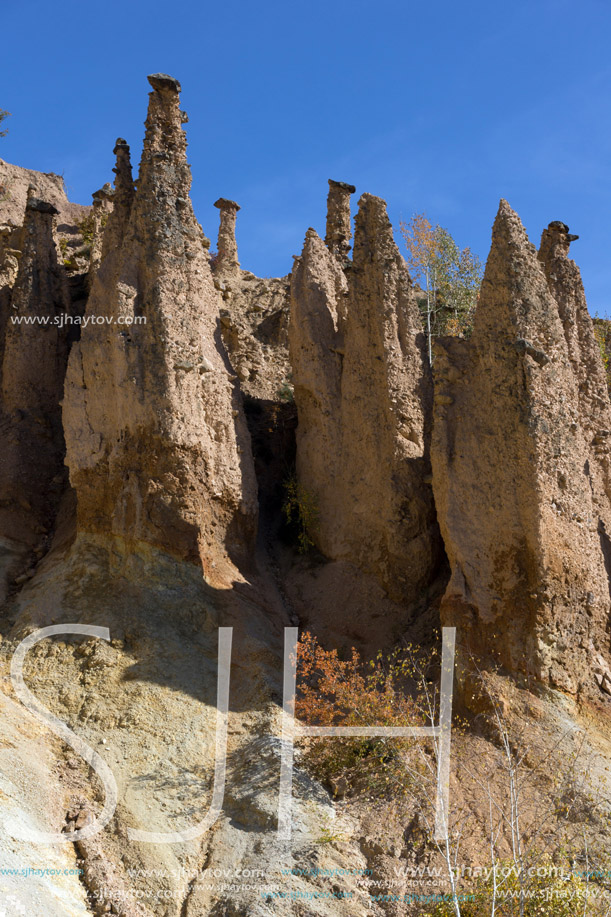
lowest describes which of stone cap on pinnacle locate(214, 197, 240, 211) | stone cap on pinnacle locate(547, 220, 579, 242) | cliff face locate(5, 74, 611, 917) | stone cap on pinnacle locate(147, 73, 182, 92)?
cliff face locate(5, 74, 611, 917)

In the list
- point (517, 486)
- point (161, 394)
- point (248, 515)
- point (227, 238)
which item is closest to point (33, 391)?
point (161, 394)

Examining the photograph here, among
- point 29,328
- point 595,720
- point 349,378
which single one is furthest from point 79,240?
point 595,720

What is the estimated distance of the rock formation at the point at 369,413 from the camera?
15.7m

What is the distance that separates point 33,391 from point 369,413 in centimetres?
650

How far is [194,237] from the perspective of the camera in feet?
54.4

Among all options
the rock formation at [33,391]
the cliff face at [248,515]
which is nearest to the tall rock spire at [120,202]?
the cliff face at [248,515]

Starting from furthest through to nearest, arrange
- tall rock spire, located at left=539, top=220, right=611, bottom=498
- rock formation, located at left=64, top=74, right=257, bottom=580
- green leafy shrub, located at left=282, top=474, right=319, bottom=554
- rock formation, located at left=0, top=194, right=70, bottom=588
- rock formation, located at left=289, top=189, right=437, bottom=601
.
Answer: green leafy shrub, located at left=282, top=474, right=319, bottom=554
rock formation, located at left=0, top=194, right=70, bottom=588
tall rock spire, located at left=539, top=220, right=611, bottom=498
rock formation, located at left=289, top=189, right=437, bottom=601
rock formation, located at left=64, top=74, right=257, bottom=580

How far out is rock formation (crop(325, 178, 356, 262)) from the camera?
76.9 ft

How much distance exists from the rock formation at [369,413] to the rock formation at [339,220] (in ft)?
17.7

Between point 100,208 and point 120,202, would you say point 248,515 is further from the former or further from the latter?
point 100,208

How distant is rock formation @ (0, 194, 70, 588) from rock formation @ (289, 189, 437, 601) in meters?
4.65

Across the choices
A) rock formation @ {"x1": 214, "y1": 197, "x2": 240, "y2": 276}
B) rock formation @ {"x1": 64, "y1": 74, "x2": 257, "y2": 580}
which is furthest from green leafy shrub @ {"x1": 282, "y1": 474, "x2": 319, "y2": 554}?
rock formation @ {"x1": 214, "y1": 197, "x2": 240, "y2": 276}

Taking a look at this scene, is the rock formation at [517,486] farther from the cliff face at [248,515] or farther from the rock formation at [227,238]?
the rock formation at [227,238]

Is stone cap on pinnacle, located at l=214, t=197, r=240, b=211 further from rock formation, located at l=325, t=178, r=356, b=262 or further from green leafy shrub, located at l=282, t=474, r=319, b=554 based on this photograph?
green leafy shrub, located at l=282, t=474, r=319, b=554
